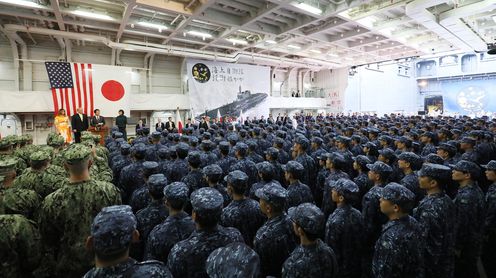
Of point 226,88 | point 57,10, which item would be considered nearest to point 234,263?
point 57,10

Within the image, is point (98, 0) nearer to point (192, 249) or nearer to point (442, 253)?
point (192, 249)

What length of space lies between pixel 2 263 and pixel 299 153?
13.6 ft

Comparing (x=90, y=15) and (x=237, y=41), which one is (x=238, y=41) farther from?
(x=90, y=15)

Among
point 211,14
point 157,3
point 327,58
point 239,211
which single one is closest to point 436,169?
point 239,211

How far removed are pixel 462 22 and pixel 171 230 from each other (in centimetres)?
1246

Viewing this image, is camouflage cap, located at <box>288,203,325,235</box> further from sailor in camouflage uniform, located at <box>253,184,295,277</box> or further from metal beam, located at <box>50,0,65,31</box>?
metal beam, located at <box>50,0,65,31</box>

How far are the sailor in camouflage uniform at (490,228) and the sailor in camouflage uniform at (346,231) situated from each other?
197 centimetres

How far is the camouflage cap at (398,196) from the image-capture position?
2.05 metres

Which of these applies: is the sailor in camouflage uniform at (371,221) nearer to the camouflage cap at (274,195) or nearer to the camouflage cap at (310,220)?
the camouflage cap at (274,195)

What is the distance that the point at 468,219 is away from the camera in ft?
9.74

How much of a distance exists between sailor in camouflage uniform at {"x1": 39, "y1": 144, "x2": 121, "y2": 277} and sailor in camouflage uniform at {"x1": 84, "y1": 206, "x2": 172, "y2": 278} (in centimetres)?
97

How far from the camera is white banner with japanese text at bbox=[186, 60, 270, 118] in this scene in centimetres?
1414

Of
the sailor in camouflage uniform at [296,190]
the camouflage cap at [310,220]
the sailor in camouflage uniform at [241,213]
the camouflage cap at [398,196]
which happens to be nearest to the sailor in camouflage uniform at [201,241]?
the camouflage cap at [310,220]

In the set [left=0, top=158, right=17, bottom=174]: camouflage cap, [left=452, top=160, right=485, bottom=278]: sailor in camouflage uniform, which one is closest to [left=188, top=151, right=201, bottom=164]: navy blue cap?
[left=0, top=158, right=17, bottom=174]: camouflage cap
